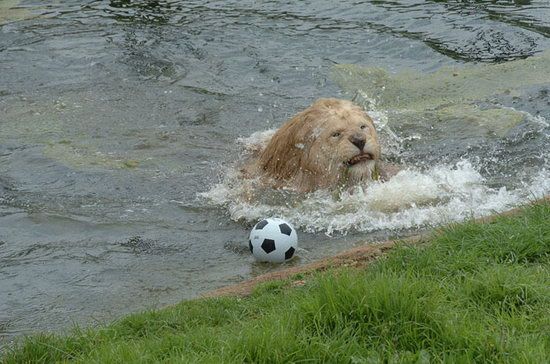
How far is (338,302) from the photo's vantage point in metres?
4.75

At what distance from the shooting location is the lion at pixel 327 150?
871cm

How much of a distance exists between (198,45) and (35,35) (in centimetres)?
297

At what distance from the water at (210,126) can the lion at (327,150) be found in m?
0.20

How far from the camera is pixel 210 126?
38.3 feet

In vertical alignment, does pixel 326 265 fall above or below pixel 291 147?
above

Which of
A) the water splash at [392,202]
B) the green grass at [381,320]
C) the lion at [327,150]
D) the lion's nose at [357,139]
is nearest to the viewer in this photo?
the green grass at [381,320]

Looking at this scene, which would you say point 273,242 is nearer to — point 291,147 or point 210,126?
point 291,147

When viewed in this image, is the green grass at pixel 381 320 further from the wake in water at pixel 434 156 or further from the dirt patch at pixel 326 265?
the wake in water at pixel 434 156

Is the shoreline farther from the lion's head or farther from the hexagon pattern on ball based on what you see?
the lion's head

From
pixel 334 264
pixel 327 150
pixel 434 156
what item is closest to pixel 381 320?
pixel 334 264

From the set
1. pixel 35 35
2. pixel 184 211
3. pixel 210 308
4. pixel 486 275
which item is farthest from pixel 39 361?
pixel 35 35

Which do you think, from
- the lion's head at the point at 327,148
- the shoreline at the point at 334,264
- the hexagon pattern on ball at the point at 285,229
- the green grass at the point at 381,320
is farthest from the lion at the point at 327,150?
the green grass at the point at 381,320

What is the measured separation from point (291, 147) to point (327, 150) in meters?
0.49

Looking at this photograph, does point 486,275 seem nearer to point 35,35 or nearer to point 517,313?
point 517,313
